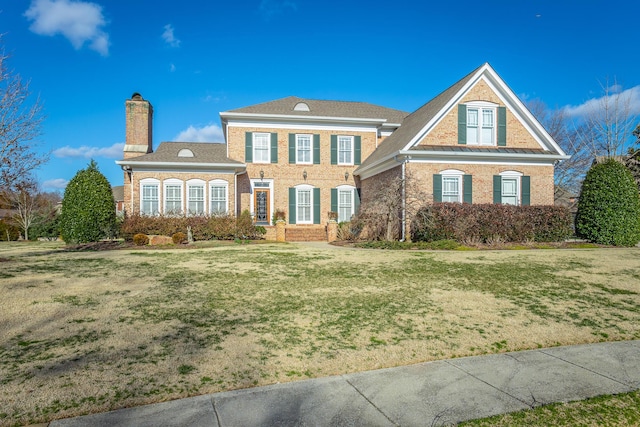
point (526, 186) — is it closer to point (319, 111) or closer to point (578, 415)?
point (319, 111)

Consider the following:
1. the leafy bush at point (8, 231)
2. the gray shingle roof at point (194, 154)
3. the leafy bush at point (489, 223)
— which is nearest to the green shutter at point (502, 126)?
the leafy bush at point (489, 223)

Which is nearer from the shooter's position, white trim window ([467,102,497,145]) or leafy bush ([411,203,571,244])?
leafy bush ([411,203,571,244])

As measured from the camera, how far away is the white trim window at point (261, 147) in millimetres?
22141

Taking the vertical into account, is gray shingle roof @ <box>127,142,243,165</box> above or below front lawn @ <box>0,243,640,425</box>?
above

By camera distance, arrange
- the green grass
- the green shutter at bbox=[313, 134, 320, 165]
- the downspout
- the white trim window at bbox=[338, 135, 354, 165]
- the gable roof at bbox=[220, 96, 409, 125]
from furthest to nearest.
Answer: the white trim window at bbox=[338, 135, 354, 165] → the green shutter at bbox=[313, 134, 320, 165] → the gable roof at bbox=[220, 96, 409, 125] → the downspout → the green grass

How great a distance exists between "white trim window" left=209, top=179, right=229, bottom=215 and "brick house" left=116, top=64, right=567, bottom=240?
5 cm

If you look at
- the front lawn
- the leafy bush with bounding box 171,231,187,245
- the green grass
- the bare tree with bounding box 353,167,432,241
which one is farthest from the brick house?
A: the green grass

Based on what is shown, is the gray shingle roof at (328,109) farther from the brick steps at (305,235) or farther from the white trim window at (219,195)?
the brick steps at (305,235)

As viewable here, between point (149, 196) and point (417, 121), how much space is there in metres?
13.6

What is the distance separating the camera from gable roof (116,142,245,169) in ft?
64.3

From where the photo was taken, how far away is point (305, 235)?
2050cm

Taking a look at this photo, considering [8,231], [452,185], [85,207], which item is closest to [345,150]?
[452,185]

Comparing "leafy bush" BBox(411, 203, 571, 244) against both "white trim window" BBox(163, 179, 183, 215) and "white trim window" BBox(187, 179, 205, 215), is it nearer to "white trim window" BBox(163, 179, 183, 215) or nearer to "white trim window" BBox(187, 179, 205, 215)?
"white trim window" BBox(187, 179, 205, 215)

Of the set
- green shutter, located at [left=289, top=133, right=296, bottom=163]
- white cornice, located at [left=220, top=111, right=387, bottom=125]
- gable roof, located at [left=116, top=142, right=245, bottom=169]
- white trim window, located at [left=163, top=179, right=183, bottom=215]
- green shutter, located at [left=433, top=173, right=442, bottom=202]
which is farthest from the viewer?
green shutter, located at [left=289, top=133, right=296, bottom=163]
